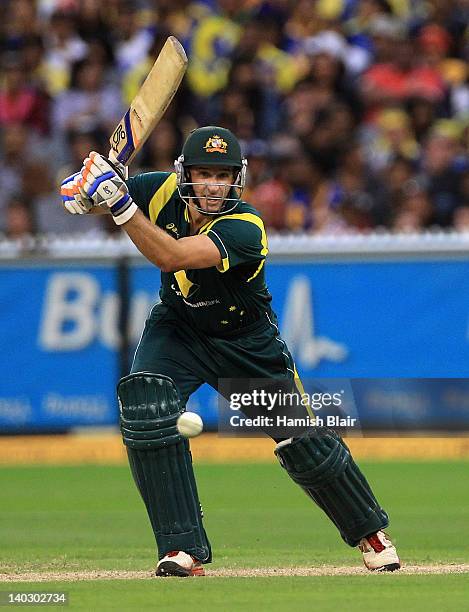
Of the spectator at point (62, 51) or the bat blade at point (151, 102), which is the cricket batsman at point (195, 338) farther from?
the spectator at point (62, 51)

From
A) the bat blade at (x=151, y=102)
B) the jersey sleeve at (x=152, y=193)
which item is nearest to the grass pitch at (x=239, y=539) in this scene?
the jersey sleeve at (x=152, y=193)

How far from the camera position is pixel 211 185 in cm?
607

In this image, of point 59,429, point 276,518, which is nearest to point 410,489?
point 276,518

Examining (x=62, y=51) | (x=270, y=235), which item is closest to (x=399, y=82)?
(x=270, y=235)

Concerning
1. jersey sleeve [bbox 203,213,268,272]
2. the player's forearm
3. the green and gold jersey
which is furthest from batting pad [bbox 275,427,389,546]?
the player's forearm

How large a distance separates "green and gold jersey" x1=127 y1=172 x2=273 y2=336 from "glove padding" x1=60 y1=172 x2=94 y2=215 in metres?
0.49

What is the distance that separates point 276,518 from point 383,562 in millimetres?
2104

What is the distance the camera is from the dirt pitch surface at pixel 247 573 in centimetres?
601

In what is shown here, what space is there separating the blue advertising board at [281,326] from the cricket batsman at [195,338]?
460 cm

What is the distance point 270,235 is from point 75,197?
5.76m

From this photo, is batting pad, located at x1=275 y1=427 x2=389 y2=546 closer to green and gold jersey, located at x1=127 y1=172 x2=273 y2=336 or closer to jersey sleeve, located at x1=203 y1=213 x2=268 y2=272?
green and gold jersey, located at x1=127 y1=172 x2=273 y2=336

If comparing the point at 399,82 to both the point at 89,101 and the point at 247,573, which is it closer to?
the point at 89,101

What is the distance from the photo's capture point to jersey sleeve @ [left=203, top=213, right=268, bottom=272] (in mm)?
5895

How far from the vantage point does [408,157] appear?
12.6 metres
